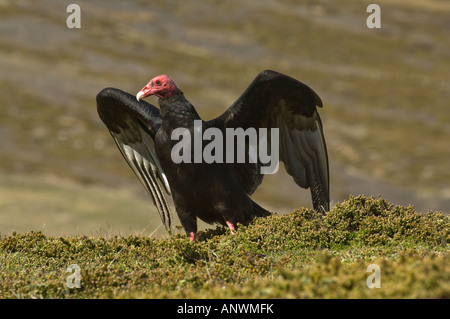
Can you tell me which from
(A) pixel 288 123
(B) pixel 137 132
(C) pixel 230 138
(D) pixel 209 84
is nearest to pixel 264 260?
(C) pixel 230 138

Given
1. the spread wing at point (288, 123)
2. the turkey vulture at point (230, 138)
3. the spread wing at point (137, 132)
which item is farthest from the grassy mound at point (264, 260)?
the spread wing at point (137, 132)

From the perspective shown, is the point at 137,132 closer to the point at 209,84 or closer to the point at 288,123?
the point at 288,123

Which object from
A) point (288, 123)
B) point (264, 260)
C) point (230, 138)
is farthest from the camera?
point (288, 123)

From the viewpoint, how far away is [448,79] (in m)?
79.9

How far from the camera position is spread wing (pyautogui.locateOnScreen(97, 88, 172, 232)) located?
12094mm

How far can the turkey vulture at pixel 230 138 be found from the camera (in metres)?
10.8

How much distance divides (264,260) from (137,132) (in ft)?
16.2

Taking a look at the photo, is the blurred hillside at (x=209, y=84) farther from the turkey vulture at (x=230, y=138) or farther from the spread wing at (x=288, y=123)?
the spread wing at (x=288, y=123)

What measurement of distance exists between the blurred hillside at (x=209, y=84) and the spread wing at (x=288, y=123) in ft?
10.8

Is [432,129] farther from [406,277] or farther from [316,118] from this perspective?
[406,277]

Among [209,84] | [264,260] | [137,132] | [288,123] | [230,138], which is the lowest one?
[264,260]

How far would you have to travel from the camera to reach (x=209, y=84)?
253ft
